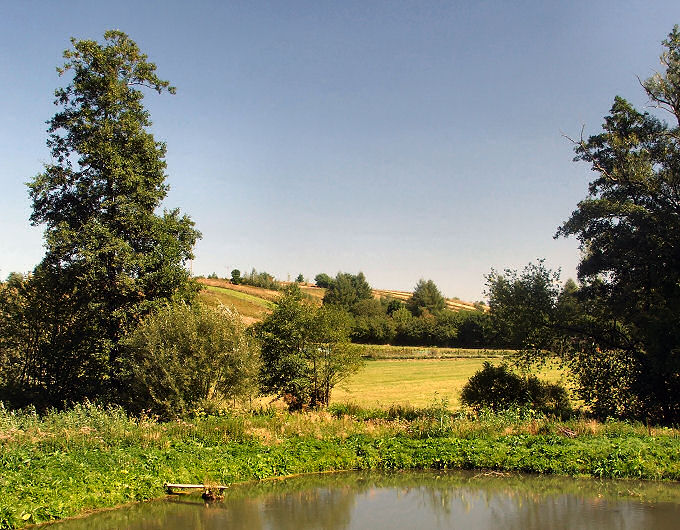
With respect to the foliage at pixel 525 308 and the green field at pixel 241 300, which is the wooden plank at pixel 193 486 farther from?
the green field at pixel 241 300

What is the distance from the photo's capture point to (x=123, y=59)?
90.9 feet

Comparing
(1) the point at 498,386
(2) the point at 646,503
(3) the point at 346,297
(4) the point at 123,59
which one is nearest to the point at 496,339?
(1) the point at 498,386

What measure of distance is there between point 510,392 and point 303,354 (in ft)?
34.2

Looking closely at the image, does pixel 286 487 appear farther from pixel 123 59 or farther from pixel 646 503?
pixel 123 59

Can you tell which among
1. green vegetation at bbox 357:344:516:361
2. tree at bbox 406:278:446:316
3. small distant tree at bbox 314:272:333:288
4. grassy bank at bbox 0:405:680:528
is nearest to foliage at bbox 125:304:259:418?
grassy bank at bbox 0:405:680:528

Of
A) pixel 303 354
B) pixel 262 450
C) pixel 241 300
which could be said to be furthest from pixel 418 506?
pixel 241 300

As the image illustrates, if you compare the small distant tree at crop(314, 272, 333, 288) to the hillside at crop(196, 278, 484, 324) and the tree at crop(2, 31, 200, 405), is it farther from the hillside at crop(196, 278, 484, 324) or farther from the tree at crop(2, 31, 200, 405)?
the tree at crop(2, 31, 200, 405)

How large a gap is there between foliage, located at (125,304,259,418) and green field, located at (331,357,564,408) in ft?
24.7

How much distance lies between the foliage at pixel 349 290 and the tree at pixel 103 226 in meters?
94.4

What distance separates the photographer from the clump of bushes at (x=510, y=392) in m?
25.1

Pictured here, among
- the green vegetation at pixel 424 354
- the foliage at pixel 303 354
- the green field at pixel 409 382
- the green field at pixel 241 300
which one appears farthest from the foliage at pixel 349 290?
the foliage at pixel 303 354

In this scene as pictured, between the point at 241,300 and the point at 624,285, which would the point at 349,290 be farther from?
the point at 624,285

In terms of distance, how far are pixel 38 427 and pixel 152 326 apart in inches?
253

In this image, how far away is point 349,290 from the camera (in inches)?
5305
